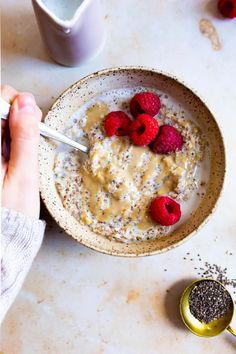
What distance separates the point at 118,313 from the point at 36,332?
147 mm

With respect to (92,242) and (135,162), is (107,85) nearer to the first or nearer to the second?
(135,162)

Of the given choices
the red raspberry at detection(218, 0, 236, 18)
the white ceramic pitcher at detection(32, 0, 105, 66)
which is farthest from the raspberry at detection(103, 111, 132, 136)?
the red raspberry at detection(218, 0, 236, 18)

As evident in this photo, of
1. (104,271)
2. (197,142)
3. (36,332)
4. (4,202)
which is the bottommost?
(36,332)

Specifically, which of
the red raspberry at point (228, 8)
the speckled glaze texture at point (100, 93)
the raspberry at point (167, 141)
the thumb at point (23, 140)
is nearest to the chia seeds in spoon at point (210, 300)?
the speckled glaze texture at point (100, 93)

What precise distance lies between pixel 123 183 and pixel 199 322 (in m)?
0.27

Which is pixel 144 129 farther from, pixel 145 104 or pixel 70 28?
pixel 70 28

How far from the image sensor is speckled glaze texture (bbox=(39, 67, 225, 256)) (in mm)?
1076

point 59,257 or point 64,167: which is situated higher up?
point 64,167

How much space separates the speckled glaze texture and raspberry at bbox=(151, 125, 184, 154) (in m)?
0.06

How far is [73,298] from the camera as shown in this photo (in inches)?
44.8

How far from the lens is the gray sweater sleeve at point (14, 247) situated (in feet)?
3.12

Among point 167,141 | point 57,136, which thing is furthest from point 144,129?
point 57,136

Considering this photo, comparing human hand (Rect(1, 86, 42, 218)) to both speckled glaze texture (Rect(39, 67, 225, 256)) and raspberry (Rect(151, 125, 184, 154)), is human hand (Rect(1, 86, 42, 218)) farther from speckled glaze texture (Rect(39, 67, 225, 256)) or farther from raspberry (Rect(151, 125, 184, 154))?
raspberry (Rect(151, 125, 184, 154))

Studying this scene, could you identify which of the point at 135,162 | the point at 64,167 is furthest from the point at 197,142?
the point at 64,167
